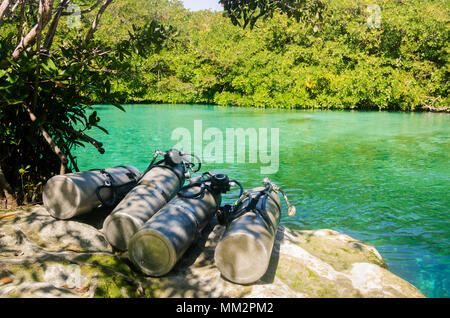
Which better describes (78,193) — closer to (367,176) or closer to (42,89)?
(42,89)

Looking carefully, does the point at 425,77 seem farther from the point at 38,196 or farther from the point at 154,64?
the point at 38,196

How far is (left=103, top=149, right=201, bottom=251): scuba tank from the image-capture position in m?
3.91

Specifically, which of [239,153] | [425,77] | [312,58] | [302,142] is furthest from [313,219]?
[312,58]

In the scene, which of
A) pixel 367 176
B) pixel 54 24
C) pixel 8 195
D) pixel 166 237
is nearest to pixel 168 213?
pixel 166 237

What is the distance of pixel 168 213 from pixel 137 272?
656 mm

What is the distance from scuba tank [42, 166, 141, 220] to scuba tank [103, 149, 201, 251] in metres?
0.40

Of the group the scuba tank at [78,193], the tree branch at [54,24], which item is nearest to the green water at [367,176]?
the scuba tank at [78,193]

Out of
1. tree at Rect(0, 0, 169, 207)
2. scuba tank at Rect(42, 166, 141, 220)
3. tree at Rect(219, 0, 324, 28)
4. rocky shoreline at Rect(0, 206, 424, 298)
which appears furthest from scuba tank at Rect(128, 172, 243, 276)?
tree at Rect(219, 0, 324, 28)

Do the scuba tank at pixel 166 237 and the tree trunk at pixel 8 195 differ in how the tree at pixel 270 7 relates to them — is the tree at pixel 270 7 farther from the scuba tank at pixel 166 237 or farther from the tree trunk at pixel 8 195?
the tree trunk at pixel 8 195

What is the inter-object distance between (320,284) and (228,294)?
95cm

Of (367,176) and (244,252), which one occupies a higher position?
(244,252)

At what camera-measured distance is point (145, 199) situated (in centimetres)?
423

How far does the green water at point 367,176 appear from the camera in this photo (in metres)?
5.38

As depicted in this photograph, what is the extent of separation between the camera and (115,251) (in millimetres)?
4039
